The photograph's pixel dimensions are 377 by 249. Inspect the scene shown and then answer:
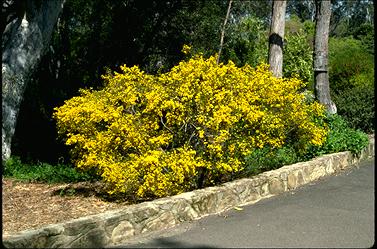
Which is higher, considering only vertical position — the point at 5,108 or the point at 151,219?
the point at 5,108

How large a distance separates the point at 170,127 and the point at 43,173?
3.64 metres

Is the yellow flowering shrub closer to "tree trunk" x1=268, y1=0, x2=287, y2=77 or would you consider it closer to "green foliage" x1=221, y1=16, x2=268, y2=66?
"tree trunk" x1=268, y1=0, x2=287, y2=77

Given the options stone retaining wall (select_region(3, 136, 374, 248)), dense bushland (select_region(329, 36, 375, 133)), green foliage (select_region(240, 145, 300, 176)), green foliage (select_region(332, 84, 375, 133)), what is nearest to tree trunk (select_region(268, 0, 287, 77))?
green foliage (select_region(240, 145, 300, 176))

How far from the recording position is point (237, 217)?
6.28 meters

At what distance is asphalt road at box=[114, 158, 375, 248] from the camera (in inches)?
206

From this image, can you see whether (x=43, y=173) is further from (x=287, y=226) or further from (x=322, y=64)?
(x=322, y=64)

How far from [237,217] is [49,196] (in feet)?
10.2

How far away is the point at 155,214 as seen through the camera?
5754mm

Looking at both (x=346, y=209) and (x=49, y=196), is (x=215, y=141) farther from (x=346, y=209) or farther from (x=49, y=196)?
(x=49, y=196)

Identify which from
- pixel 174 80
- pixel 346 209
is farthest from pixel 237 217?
pixel 174 80

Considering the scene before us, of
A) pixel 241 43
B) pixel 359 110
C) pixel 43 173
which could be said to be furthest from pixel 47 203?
pixel 241 43

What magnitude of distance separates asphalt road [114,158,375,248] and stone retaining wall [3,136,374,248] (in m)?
0.13

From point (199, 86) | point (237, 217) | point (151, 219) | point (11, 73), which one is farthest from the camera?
point (11, 73)

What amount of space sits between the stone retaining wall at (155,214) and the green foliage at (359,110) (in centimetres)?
702
